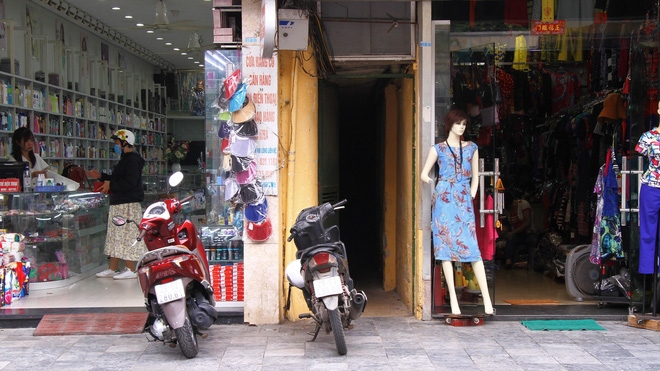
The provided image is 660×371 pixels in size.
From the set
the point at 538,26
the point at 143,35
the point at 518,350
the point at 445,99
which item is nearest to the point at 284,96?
the point at 445,99

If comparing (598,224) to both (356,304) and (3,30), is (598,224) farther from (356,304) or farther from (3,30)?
(3,30)

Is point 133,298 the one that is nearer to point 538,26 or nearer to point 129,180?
point 129,180

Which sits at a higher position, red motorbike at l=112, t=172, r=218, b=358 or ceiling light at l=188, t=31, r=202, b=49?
ceiling light at l=188, t=31, r=202, b=49

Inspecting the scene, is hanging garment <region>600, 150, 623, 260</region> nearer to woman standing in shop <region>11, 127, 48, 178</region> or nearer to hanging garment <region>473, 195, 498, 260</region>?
hanging garment <region>473, 195, 498, 260</region>

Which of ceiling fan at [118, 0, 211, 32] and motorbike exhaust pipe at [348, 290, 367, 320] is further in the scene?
ceiling fan at [118, 0, 211, 32]

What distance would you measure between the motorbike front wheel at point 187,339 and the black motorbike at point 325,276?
2.97 ft

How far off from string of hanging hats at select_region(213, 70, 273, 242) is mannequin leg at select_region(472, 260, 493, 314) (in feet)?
6.04

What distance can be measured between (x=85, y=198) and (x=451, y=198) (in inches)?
175

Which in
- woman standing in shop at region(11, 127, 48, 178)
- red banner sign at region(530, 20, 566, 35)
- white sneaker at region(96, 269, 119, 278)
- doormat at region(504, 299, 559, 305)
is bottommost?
doormat at region(504, 299, 559, 305)

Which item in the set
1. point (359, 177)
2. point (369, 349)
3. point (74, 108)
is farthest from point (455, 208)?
point (74, 108)

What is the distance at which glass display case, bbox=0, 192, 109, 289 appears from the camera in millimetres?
7441

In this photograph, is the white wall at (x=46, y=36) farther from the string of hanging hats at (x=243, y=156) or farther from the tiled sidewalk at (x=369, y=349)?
the tiled sidewalk at (x=369, y=349)

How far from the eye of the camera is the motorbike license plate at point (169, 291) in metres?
5.06

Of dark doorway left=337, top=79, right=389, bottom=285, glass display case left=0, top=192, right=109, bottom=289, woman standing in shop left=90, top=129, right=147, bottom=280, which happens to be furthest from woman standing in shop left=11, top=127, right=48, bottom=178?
dark doorway left=337, top=79, right=389, bottom=285
